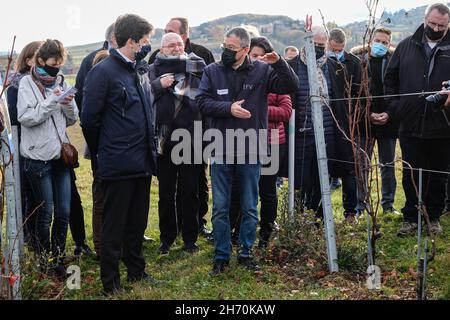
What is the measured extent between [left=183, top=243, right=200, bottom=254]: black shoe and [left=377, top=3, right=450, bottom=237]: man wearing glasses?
91.6 inches

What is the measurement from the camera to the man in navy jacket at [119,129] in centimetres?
564

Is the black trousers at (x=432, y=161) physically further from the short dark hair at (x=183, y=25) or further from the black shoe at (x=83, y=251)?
the black shoe at (x=83, y=251)

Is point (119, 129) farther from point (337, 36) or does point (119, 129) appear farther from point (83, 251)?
point (337, 36)

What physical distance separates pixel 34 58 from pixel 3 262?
2227 millimetres

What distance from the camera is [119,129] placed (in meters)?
5.69

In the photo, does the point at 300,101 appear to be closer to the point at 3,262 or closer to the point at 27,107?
the point at 27,107

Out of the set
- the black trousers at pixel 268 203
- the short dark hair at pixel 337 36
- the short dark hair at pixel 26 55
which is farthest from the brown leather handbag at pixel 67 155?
the short dark hair at pixel 337 36

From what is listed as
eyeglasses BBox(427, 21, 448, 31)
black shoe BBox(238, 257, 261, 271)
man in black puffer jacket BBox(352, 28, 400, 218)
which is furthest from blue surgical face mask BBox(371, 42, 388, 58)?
black shoe BBox(238, 257, 261, 271)

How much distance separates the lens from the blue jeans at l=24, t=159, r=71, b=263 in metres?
6.30

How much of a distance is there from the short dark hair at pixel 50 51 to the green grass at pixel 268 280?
6.54 feet

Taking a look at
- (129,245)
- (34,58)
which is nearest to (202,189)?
(129,245)

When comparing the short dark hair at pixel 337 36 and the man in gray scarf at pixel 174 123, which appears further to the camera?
the short dark hair at pixel 337 36

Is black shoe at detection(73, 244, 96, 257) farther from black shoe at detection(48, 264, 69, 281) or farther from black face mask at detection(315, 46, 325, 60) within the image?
black face mask at detection(315, 46, 325, 60)
